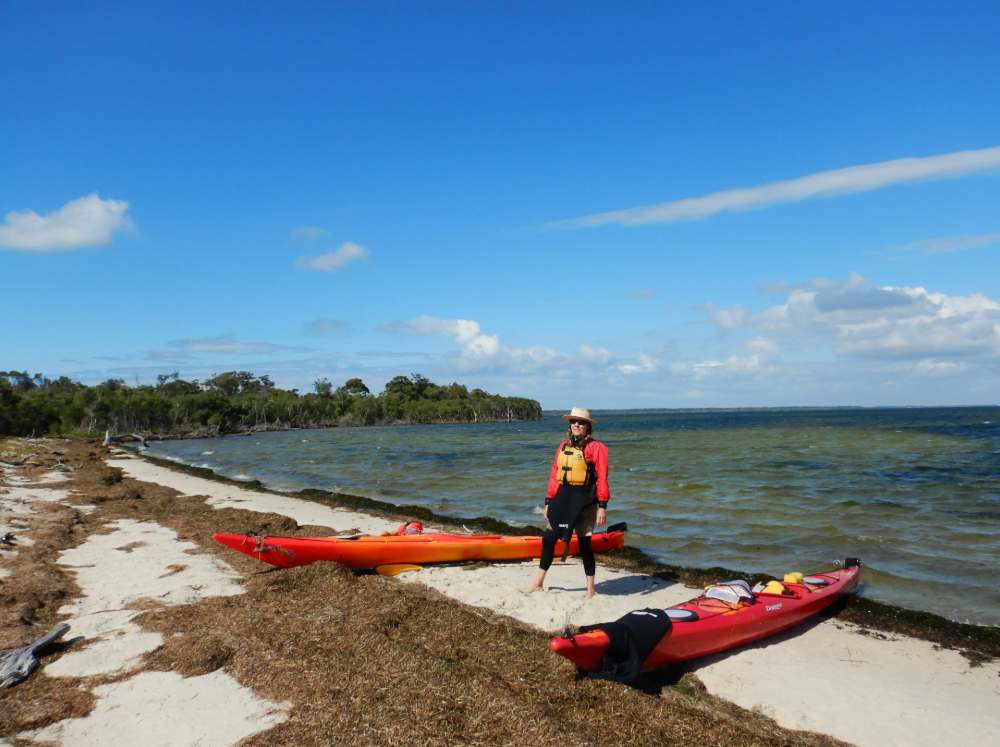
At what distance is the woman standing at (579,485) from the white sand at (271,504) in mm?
5141

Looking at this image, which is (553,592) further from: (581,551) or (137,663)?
(137,663)

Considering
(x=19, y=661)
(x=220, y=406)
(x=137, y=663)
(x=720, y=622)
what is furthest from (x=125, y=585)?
(x=220, y=406)

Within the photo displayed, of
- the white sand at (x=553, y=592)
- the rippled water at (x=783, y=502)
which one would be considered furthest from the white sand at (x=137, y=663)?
the rippled water at (x=783, y=502)

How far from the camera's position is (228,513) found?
36.6 feet

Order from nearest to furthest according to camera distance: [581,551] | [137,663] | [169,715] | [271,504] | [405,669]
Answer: [169,715] → [405,669] → [137,663] → [581,551] → [271,504]

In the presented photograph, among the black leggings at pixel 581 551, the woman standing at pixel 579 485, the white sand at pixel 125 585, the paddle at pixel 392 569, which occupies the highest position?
the woman standing at pixel 579 485

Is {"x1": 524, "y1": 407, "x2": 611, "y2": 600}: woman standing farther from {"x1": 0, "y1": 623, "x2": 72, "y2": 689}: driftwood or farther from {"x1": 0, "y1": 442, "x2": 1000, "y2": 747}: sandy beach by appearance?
{"x1": 0, "y1": 623, "x2": 72, "y2": 689}: driftwood

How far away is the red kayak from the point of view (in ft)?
13.5

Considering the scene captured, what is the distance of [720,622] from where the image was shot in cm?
503

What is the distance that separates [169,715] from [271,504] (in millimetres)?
10374

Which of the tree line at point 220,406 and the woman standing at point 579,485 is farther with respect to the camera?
the tree line at point 220,406

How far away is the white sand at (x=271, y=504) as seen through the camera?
36.4 ft

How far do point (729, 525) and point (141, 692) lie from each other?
10.3 meters

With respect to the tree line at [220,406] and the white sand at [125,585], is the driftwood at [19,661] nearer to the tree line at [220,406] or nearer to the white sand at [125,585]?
the white sand at [125,585]
